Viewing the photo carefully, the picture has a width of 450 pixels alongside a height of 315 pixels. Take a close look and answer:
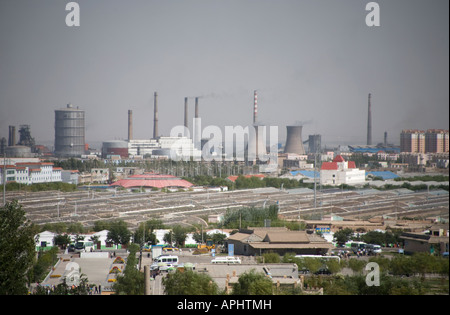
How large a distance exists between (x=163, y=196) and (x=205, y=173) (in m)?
6.27

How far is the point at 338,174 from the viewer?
15062mm

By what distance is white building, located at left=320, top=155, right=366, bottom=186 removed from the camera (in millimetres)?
14953

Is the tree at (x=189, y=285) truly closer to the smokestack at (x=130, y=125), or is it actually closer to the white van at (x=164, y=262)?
the white van at (x=164, y=262)

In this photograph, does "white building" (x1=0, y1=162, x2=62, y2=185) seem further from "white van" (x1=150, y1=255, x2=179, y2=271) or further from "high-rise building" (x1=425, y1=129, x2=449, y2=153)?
"high-rise building" (x1=425, y1=129, x2=449, y2=153)

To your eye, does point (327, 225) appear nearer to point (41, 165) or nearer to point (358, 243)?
point (358, 243)

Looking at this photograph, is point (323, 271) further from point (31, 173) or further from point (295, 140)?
point (295, 140)

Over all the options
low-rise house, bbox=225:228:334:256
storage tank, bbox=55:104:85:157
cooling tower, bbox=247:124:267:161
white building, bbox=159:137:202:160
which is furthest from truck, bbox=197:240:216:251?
white building, bbox=159:137:202:160

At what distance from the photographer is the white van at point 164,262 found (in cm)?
466

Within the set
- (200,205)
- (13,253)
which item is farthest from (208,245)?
(200,205)

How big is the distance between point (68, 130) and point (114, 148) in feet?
12.5

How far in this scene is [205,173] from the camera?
54.9ft

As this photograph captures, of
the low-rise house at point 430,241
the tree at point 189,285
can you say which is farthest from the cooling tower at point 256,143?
the tree at point 189,285

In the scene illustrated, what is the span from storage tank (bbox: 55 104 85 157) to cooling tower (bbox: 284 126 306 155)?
752 centimetres

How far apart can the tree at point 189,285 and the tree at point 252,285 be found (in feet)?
0.47
